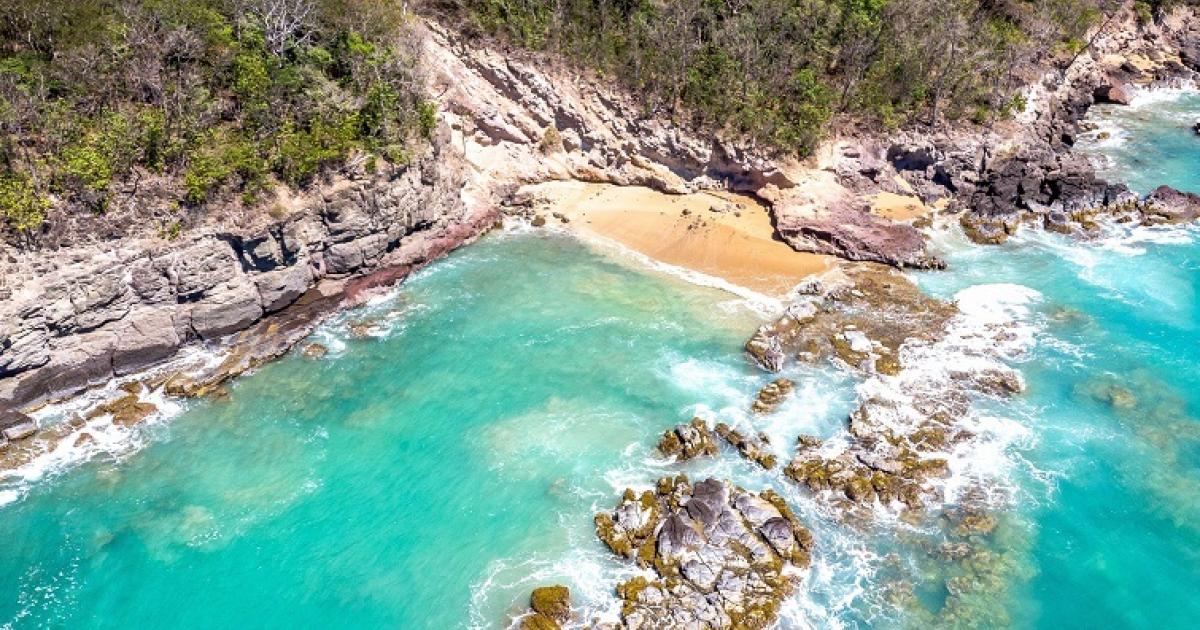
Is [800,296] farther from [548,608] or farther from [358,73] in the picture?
[358,73]

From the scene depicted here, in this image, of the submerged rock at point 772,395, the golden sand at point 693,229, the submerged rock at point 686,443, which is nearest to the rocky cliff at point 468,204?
the golden sand at point 693,229

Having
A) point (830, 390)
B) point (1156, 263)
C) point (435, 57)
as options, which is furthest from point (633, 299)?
point (1156, 263)

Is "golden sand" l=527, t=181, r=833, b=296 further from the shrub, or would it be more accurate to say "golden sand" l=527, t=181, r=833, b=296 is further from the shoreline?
the shrub

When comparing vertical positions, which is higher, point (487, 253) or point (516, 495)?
point (487, 253)

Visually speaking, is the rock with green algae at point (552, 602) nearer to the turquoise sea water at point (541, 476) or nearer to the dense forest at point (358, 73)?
the turquoise sea water at point (541, 476)

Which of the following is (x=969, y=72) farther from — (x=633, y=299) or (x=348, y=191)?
(x=348, y=191)

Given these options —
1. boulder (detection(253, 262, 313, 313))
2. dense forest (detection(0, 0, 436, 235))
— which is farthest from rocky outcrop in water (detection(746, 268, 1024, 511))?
dense forest (detection(0, 0, 436, 235))
